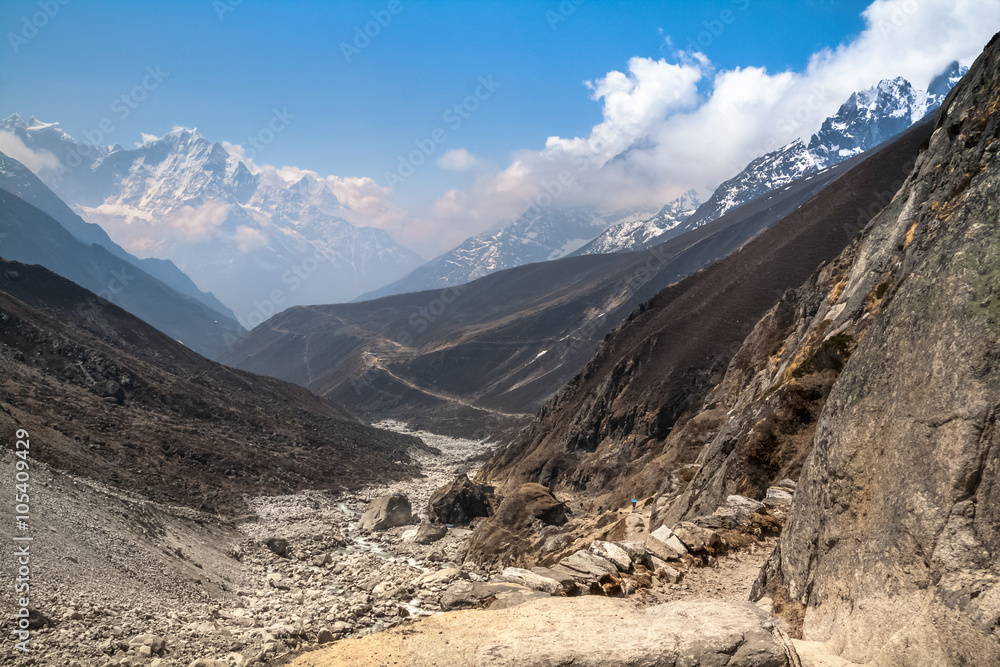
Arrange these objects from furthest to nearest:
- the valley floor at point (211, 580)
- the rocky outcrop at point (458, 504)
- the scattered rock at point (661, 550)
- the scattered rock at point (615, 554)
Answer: the rocky outcrop at point (458, 504), the valley floor at point (211, 580), the scattered rock at point (661, 550), the scattered rock at point (615, 554)

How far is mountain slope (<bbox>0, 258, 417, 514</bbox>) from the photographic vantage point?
128 feet

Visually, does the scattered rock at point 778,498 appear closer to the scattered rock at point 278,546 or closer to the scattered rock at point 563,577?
the scattered rock at point 563,577

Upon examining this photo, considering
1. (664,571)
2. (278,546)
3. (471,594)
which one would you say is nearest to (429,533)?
(278,546)

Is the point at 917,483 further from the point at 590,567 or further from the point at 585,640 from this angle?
the point at 590,567

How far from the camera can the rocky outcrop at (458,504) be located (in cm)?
4191

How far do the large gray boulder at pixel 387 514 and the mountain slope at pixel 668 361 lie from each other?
16041 millimetres

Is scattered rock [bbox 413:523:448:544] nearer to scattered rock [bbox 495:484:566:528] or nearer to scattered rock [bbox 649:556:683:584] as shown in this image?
scattered rock [bbox 495:484:566:528]

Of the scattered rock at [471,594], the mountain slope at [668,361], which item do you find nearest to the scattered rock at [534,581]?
the scattered rock at [471,594]

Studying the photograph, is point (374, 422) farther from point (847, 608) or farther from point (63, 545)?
point (847, 608)

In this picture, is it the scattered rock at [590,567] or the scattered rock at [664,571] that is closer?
the scattered rock at [590,567]

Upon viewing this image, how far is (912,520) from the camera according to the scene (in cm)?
661

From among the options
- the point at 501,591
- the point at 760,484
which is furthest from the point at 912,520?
the point at 760,484

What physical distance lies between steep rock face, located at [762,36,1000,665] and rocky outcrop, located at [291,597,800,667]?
3.21ft

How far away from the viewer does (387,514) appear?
42.5m
